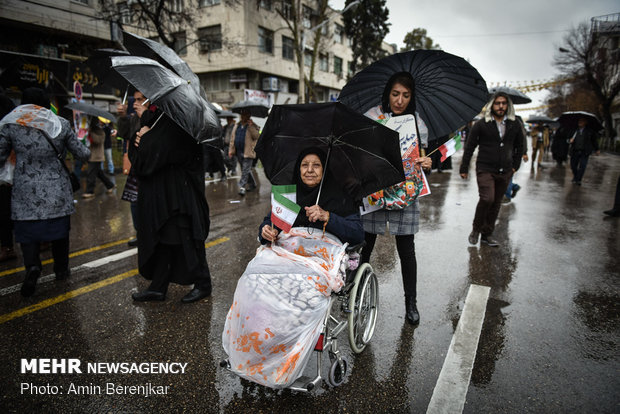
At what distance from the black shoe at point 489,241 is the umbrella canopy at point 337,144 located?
376 centimetres

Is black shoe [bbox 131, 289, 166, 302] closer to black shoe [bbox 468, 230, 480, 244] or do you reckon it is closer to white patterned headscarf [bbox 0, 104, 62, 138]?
white patterned headscarf [bbox 0, 104, 62, 138]

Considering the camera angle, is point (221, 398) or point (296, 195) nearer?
point (221, 398)

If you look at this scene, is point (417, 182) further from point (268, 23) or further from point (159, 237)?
point (268, 23)

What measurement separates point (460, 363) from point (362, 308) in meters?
0.79

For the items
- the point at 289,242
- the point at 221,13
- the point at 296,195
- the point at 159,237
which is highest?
the point at 221,13

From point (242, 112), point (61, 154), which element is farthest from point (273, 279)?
point (242, 112)

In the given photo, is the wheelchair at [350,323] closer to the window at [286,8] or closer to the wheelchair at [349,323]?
the wheelchair at [349,323]

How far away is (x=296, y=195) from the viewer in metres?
2.62

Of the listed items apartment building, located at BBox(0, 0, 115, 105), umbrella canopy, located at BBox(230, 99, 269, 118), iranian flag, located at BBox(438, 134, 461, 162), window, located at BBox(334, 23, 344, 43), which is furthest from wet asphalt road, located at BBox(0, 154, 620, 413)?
window, located at BBox(334, 23, 344, 43)

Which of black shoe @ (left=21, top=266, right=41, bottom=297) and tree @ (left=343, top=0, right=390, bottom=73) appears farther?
tree @ (left=343, top=0, right=390, bottom=73)

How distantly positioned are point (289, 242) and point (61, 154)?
2933mm

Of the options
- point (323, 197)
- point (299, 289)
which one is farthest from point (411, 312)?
point (299, 289)

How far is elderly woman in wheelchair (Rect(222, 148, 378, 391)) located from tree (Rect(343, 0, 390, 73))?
3773 cm

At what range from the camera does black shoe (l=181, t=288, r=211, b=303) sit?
361cm
